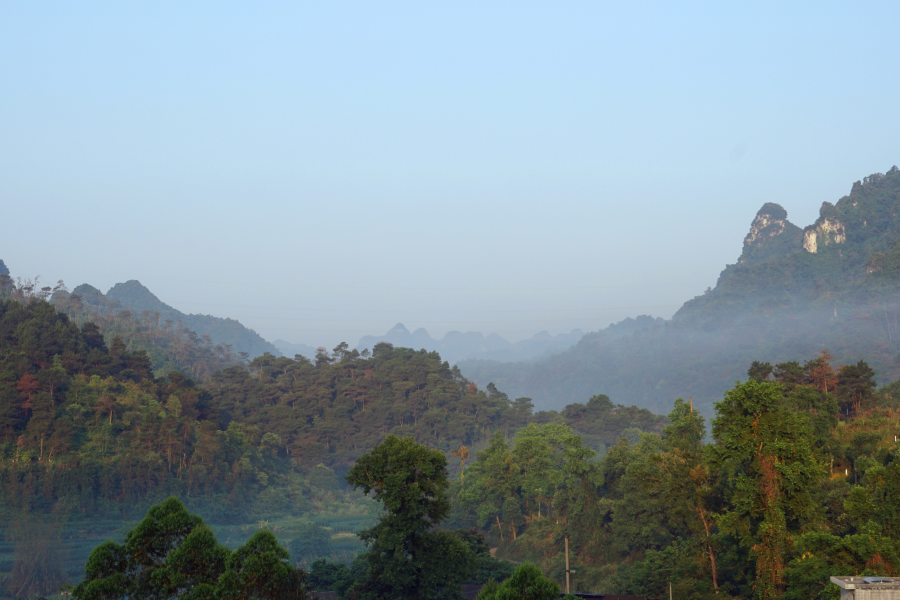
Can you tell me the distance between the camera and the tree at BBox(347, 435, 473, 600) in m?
25.7

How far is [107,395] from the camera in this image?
193 ft

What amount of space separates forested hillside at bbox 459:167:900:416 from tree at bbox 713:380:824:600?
84979 millimetres

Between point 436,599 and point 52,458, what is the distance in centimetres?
4139

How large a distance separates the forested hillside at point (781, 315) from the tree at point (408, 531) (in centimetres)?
8917

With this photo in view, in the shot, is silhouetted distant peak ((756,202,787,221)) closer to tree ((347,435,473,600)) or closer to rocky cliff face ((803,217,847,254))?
rocky cliff face ((803,217,847,254))

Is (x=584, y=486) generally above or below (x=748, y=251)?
below

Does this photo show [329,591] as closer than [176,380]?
Yes

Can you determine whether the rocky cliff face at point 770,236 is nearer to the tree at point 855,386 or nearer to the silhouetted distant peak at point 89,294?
the tree at point 855,386

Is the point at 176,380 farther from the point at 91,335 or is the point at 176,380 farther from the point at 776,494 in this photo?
the point at 776,494

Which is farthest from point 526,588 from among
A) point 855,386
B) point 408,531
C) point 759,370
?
point 855,386

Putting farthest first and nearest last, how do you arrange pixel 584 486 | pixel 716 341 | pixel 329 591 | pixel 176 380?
pixel 716 341
pixel 176 380
pixel 584 486
pixel 329 591

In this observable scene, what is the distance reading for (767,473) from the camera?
903 inches

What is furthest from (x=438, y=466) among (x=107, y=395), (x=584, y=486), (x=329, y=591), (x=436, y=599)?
(x=107, y=395)

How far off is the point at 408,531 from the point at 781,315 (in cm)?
14225
